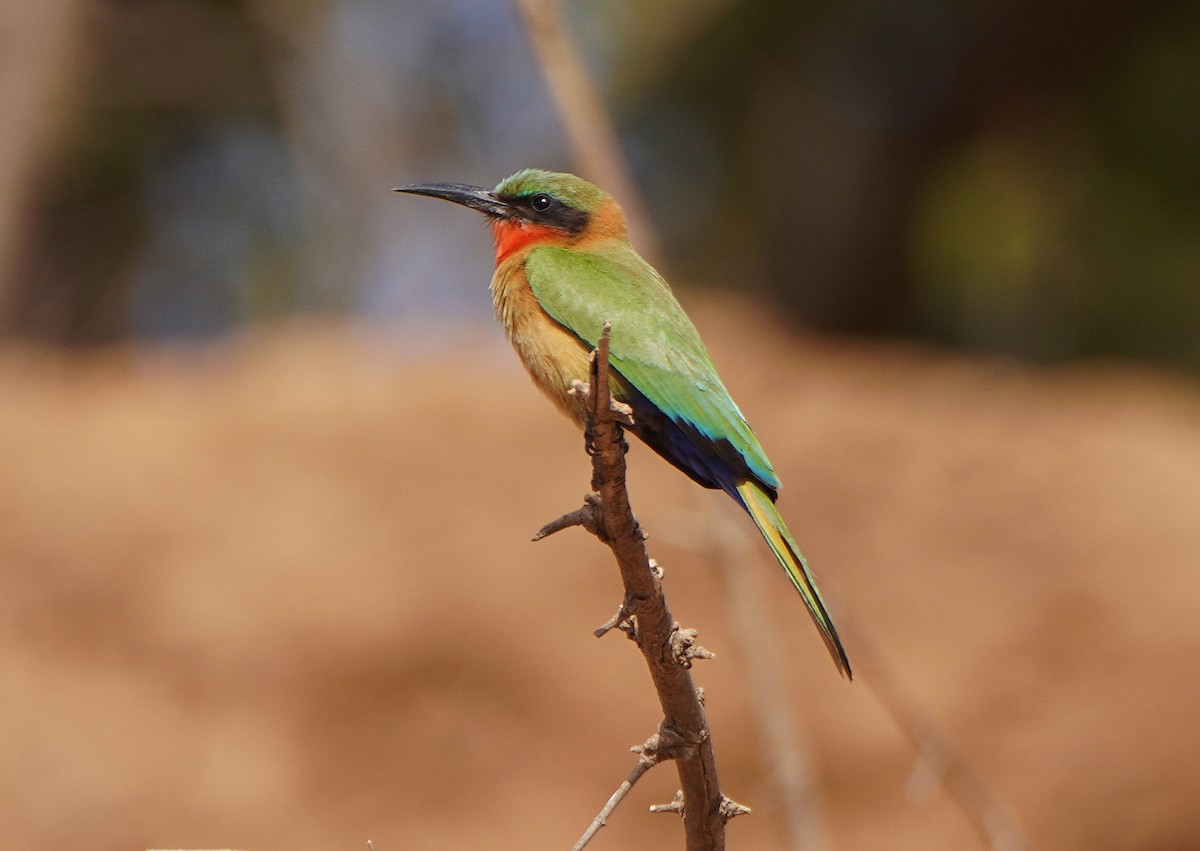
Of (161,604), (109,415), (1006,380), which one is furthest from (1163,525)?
(109,415)

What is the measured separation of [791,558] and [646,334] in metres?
0.73

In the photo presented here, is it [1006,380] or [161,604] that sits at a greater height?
[1006,380]

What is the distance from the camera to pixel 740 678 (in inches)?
261

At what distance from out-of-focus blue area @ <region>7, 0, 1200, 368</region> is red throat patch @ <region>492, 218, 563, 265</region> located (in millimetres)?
5420

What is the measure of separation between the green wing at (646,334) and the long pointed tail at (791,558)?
0.15 feet

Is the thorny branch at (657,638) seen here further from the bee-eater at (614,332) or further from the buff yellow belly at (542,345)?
the buff yellow belly at (542,345)

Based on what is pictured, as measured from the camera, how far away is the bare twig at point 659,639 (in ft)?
8.75

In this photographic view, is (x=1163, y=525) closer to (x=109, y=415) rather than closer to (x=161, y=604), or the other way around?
(x=161, y=604)

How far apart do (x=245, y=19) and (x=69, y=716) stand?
22.5ft

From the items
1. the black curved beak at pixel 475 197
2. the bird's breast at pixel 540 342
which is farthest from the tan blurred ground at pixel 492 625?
the bird's breast at pixel 540 342

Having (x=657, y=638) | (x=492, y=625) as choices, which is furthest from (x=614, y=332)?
(x=492, y=625)

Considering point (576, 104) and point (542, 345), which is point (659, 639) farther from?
point (576, 104)

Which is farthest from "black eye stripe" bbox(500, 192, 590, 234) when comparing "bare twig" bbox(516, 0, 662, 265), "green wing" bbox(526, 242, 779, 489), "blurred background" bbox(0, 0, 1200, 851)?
"blurred background" bbox(0, 0, 1200, 851)

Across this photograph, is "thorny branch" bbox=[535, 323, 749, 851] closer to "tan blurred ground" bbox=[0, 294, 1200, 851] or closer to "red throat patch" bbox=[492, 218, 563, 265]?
"red throat patch" bbox=[492, 218, 563, 265]
